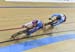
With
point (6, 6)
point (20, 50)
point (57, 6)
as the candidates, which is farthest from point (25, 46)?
point (57, 6)

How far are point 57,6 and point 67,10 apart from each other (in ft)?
0.27

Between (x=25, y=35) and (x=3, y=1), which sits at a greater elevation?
(x=3, y=1)

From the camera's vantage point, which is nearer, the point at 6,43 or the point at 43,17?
the point at 6,43

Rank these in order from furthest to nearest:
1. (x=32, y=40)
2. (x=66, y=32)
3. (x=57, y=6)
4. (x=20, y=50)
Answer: (x=57, y=6)
(x=66, y=32)
(x=32, y=40)
(x=20, y=50)

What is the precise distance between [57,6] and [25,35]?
1.21 ft

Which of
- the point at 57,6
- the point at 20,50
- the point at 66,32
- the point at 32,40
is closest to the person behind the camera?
the point at 20,50

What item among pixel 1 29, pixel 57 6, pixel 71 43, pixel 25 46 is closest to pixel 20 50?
pixel 25 46

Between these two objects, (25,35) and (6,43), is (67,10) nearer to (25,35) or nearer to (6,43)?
(25,35)

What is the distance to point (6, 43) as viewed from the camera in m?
0.86

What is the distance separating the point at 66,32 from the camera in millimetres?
1041

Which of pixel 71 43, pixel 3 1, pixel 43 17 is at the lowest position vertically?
pixel 71 43

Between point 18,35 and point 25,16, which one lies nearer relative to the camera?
point 18,35

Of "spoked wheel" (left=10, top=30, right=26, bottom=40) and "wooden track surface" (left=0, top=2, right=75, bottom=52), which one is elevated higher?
"wooden track surface" (left=0, top=2, right=75, bottom=52)

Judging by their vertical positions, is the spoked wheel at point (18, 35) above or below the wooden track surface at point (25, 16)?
below
